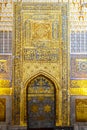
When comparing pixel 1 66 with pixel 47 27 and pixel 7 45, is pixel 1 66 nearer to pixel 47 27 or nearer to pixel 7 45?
pixel 7 45

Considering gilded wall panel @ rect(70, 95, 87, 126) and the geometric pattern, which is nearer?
gilded wall panel @ rect(70, 95, 87, 126)

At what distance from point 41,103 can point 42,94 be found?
44 centimetres

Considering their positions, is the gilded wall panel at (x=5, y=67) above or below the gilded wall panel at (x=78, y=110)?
above

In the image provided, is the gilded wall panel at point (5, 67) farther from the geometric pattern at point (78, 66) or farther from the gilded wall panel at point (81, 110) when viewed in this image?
the gilded wall panel at point (81, 110)

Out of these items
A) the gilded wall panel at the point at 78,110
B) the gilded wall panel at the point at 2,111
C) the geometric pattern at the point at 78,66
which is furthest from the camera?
the geometric pattern at the point at 78,66

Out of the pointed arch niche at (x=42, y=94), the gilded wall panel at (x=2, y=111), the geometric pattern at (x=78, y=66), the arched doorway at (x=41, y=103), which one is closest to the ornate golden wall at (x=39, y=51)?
the pointed arch niche at (x=42, y=94)

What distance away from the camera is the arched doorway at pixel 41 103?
51.4 ft

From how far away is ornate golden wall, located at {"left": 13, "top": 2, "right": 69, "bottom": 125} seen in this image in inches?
619

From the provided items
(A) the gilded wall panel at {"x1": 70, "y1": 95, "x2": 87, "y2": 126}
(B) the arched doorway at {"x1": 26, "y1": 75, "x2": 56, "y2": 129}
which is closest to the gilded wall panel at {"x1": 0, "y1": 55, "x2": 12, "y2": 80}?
(B) the arched doorway at {"x1": 26, "y1": 75, "x2": 56, "y2": 129}

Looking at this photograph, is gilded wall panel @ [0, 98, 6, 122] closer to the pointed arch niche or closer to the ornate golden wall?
the ornate golden wall

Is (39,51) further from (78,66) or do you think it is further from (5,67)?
(78,66)

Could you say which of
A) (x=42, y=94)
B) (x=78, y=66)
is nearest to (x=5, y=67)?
(x=42, y=94)

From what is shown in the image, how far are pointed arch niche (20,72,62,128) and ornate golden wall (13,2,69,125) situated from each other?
48 mm

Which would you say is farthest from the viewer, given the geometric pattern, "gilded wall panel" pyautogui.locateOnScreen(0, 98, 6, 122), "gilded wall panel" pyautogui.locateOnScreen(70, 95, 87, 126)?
the geometric pattern
